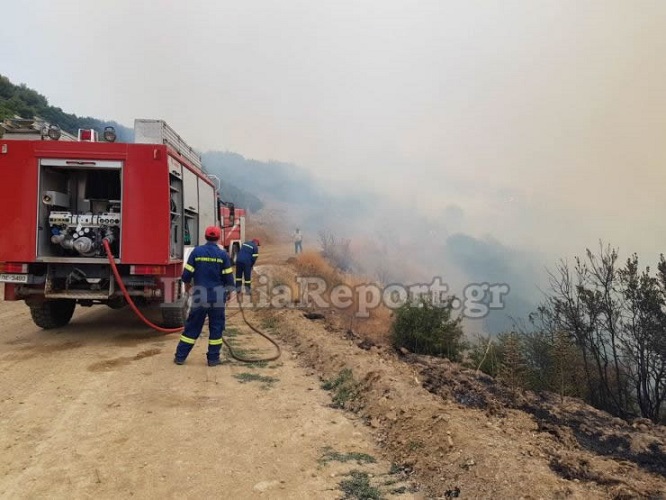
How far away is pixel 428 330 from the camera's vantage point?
9383 millimetres

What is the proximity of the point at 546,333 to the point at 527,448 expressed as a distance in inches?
345

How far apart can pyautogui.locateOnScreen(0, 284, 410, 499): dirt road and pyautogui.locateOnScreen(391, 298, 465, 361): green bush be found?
3694 millimetres

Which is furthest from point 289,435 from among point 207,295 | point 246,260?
point 246,260

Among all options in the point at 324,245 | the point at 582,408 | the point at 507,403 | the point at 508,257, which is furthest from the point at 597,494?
the point at 508,257

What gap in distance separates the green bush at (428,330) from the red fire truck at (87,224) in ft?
14.9

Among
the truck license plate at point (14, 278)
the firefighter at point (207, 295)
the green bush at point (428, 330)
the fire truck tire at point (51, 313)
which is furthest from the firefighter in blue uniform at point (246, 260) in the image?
the truck license plate at point (14, 278)

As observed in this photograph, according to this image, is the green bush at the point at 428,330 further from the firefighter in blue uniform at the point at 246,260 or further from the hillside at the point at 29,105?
the hillside at the point at 29,105

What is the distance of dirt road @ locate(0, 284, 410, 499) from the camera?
3.08 meters

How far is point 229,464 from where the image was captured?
335 cm

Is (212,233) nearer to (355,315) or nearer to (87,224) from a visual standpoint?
(87,224)

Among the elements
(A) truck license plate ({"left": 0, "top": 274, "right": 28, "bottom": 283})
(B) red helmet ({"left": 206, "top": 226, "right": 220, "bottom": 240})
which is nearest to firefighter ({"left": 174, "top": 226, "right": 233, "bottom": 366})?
(B) red helmet ({"left": 206, "top": 226, "right": 220, "bottom": 240})

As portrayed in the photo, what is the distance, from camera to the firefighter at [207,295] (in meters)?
5.82

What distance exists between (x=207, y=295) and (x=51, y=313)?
11.5ft

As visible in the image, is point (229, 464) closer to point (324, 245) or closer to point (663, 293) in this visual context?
point (663, 293)
